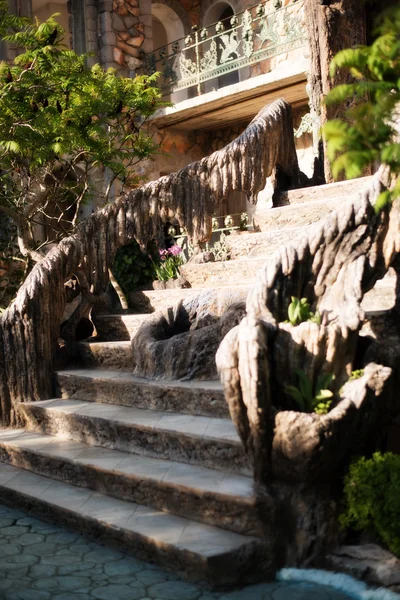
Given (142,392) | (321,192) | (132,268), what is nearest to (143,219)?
(321,192)

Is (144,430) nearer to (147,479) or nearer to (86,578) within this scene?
(147,479)

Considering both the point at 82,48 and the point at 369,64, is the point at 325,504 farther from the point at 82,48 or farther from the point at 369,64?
the point at 82,48

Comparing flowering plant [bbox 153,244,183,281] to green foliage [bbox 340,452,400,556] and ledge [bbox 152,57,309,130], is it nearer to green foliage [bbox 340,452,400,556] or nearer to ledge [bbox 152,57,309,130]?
ledge [bbox 152,57,309,130]

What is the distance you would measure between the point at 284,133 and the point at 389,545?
479 cm

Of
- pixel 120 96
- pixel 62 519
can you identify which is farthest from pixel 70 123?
pixel 62 519

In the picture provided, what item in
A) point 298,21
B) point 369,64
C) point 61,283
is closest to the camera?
point 369,64

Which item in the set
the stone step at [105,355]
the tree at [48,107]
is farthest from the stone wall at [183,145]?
the stone step at [105,355]

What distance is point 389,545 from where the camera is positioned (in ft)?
12.6

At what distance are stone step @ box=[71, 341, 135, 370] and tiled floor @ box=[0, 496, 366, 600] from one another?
1.95 metres

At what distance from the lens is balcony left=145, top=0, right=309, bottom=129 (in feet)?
40.9

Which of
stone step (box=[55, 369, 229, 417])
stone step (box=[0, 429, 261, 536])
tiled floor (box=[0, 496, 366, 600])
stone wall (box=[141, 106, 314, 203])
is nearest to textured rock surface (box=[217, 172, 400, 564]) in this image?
stone step (box=[0, 429, 261, 536])

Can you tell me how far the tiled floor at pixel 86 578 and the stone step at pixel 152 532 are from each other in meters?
0.06

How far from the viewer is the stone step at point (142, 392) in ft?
17.3

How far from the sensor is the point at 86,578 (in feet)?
13.5
